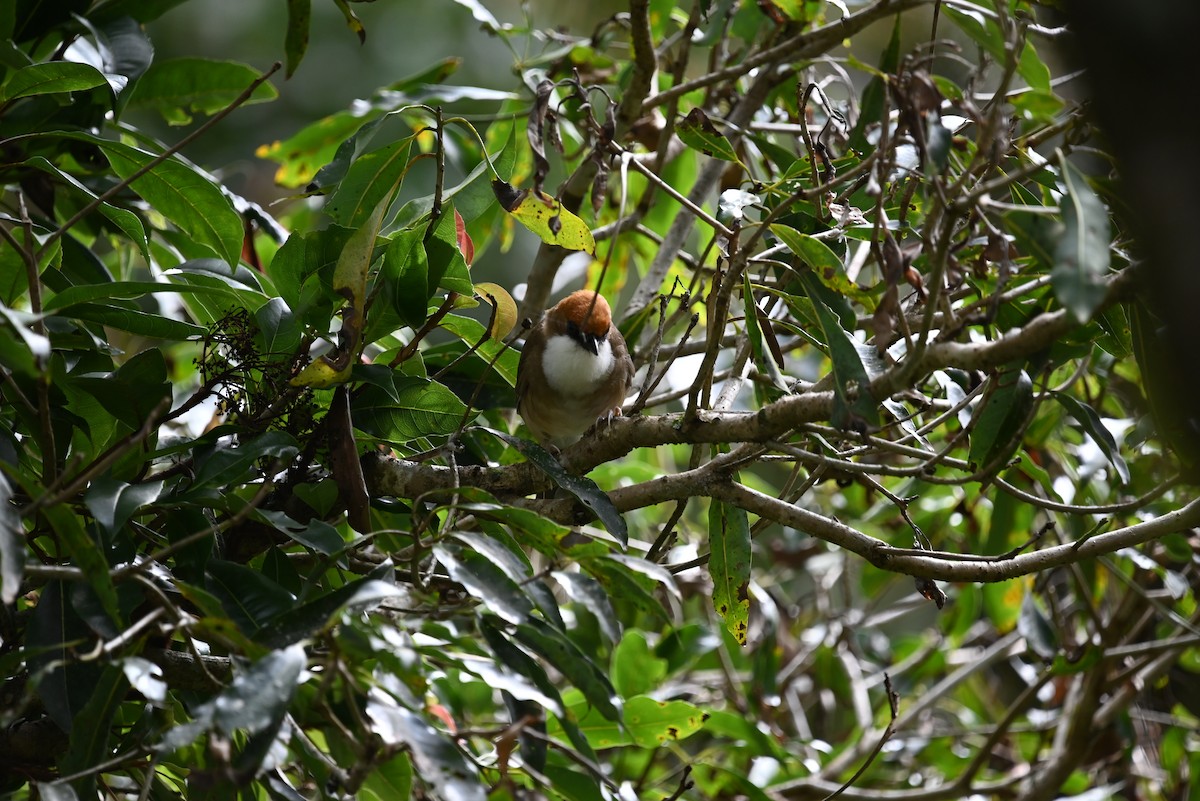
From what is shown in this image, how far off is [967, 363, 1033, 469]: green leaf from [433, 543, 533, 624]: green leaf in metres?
0.83

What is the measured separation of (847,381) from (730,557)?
74 cm

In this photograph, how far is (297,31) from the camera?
2.43m

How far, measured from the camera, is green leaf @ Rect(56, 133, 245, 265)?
2252mm

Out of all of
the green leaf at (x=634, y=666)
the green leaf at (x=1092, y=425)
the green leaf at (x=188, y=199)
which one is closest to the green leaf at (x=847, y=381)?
the green leaf at (x=1092, y=425)

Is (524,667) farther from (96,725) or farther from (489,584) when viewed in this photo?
(96,725)

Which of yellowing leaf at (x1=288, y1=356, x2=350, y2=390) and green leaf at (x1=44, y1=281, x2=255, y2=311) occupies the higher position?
green leaf at (x1=44, y1=281, x2=255, y2=311)

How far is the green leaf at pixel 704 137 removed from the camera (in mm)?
2248

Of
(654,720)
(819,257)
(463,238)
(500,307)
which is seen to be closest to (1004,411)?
(819,257)

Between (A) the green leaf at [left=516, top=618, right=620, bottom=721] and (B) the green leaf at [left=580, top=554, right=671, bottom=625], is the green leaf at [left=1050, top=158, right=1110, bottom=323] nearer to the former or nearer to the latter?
(B) the green leaf at [left=580, top=554, right=671, bottom=625]

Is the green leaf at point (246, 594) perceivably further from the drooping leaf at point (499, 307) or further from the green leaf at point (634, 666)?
the green leaf at point (634, 666)

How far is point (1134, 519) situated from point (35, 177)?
10.1ft

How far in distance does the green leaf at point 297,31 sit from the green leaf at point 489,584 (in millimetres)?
1389

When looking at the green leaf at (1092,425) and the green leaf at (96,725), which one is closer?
the green leaf at (96,725)

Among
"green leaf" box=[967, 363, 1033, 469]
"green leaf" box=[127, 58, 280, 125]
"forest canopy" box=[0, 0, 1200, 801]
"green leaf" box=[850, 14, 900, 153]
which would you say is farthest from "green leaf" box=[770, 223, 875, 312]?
"green leaf" box=[127, 58, 280, 125]
